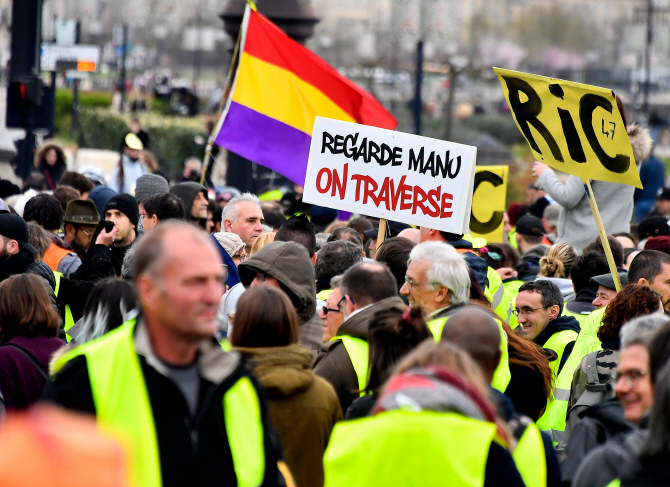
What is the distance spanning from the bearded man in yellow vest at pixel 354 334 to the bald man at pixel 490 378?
79cm

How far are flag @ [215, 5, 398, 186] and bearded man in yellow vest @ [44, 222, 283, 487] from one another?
5.82 metres

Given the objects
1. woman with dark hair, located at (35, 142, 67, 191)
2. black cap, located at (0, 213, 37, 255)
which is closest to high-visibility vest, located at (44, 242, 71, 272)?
black cap, located at (0, 213, 37, 255)

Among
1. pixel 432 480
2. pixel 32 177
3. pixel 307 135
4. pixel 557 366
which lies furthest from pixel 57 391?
pixel 32 177

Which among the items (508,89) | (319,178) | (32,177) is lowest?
(32,177)

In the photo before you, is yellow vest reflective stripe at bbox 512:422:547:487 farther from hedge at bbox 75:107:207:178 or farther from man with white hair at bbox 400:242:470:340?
hedge at bbox 75:107:207:178

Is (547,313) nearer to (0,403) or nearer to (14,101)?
(0,403)

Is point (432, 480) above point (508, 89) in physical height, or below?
below

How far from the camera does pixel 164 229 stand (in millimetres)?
2576

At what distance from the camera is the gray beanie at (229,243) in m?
6.11

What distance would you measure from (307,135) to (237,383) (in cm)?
601

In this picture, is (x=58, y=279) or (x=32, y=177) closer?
(x=58, y=279)

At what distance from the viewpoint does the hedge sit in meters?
21.9

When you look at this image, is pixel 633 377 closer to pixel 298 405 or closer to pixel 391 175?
pixel 298 405

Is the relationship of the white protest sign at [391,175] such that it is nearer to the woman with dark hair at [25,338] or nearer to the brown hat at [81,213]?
the brown hat at [81,213]
